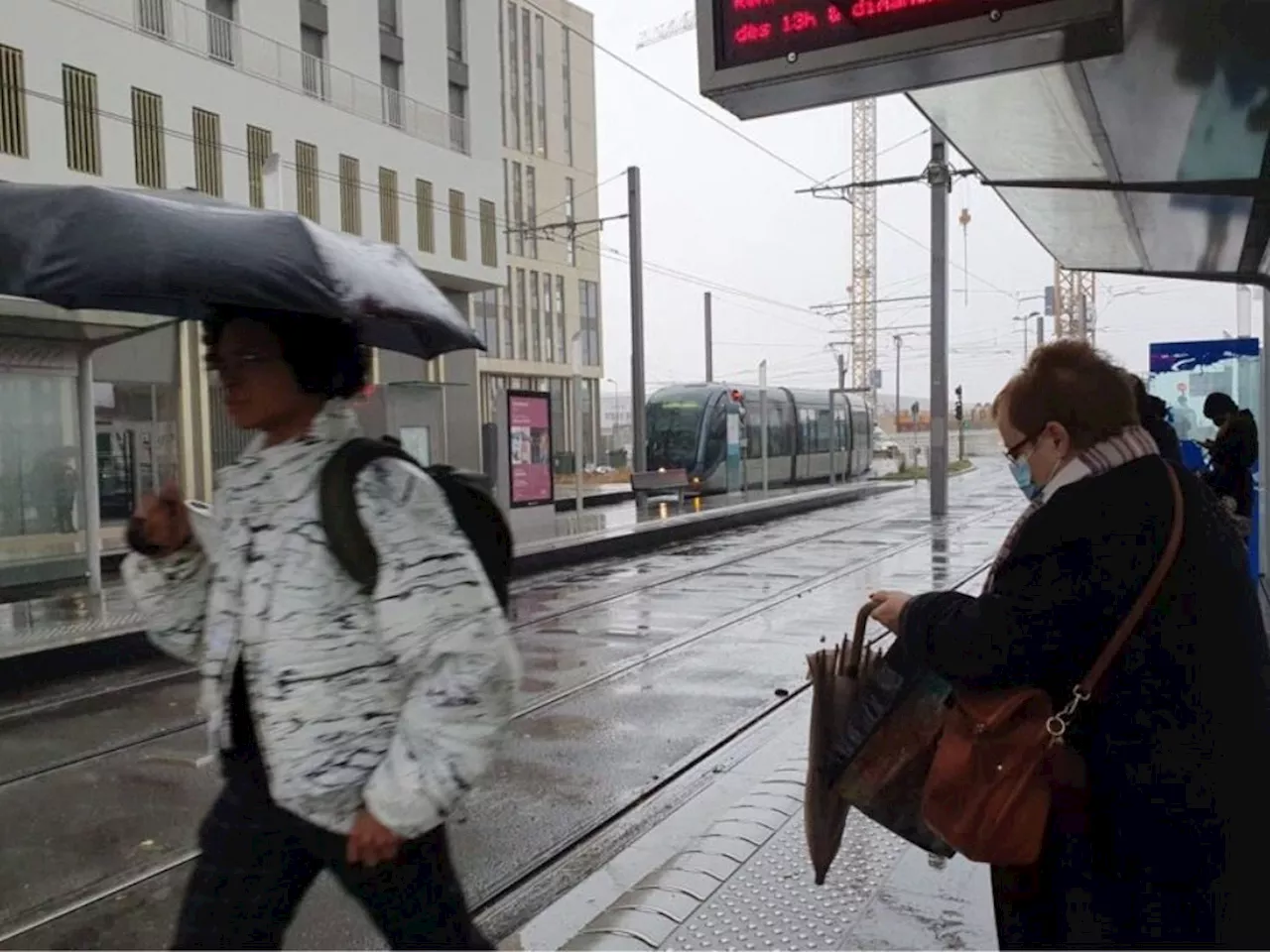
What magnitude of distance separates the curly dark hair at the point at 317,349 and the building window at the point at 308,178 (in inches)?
1020

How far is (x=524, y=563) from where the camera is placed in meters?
14.1

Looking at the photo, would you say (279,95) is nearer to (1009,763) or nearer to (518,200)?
(1009,763)

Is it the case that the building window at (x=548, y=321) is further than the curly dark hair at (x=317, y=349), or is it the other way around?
the building window at (x=548, y=321)

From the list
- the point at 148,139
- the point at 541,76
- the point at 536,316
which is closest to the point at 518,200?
the point at 536,316

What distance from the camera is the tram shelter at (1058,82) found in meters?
3.47

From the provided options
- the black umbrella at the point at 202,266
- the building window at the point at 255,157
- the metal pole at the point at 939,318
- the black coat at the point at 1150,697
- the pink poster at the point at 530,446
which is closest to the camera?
the black coat at the point at 1150,697

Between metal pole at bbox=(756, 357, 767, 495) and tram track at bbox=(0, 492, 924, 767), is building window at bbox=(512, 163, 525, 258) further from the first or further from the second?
tram track at bbox=(0, 492, 924, 767)

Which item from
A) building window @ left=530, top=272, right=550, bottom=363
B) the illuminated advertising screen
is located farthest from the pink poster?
building window @ left=530, top=272, right=550, bottom=363

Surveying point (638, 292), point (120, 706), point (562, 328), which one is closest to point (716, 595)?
point (120, 706)

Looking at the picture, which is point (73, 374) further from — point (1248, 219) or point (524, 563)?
point (1248, 219)

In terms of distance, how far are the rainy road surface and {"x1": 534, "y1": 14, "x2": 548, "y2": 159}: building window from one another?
152 ft

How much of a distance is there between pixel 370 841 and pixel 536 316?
2134 inches

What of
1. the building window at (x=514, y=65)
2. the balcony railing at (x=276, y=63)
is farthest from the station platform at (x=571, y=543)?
the building window at (x=514, y=65)

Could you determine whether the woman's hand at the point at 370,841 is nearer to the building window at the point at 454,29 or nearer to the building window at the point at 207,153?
the building window at the point at 207,153
